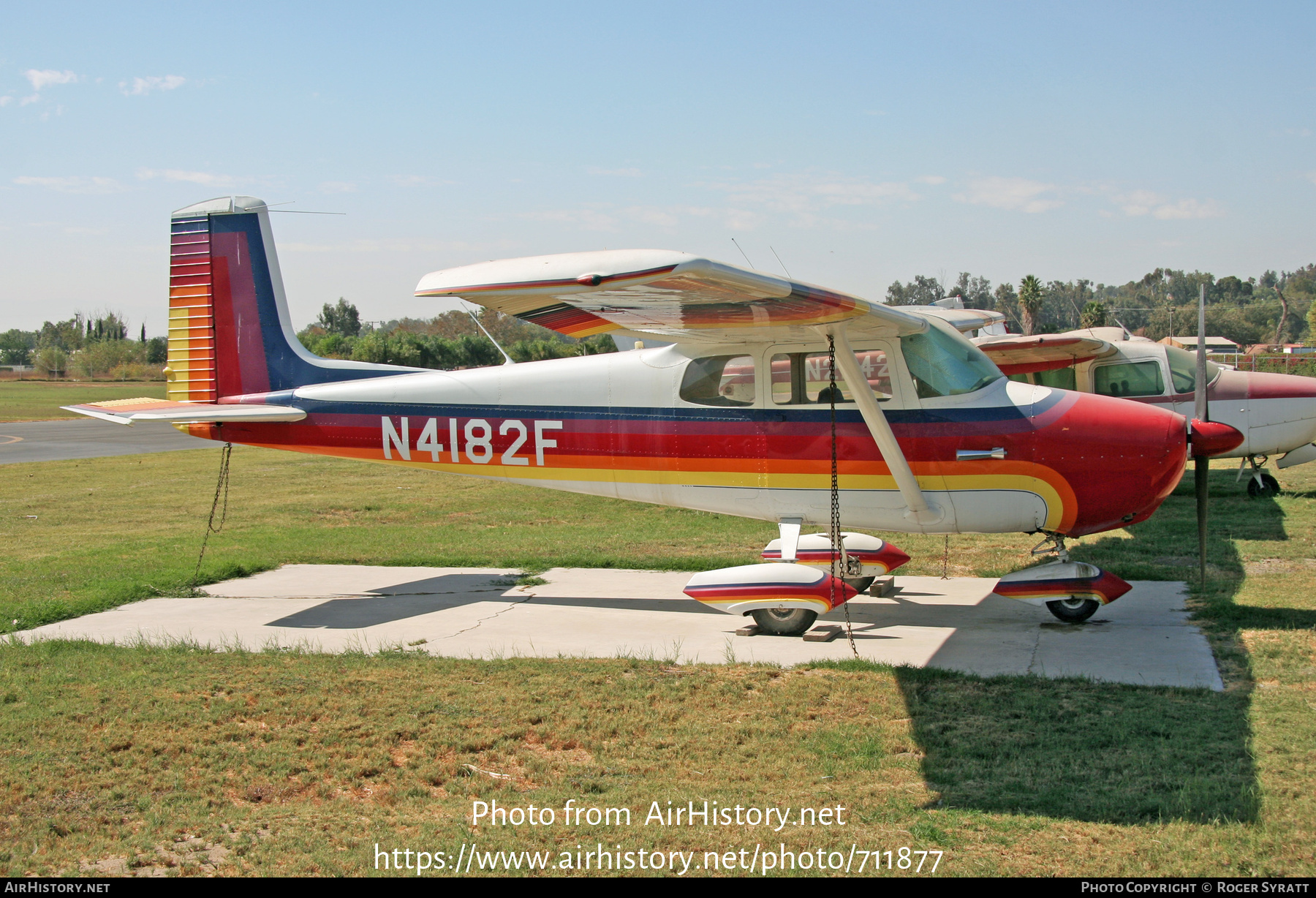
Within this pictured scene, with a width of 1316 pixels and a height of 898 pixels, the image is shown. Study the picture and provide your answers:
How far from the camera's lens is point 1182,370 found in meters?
14.7

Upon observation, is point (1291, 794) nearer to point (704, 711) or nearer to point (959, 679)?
A: point (959, 679)

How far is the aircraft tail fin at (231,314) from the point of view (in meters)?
9.95

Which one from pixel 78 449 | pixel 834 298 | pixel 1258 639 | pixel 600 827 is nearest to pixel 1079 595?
pixel 1258 639

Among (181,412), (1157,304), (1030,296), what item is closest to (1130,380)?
(181,412)

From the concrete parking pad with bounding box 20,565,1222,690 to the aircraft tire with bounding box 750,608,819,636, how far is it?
12 centimetres

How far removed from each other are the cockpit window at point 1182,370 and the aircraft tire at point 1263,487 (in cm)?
184

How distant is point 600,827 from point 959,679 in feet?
9.97

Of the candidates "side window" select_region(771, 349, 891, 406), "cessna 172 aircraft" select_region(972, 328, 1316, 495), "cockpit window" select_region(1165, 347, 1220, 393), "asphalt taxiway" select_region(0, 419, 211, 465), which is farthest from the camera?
"asphalt taxiway" select_region(0, 419, 211, 465)

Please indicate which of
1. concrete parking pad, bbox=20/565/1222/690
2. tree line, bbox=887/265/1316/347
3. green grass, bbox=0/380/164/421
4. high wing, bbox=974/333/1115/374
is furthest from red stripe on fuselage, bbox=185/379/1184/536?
tree line, bbox=887/265/1316/347

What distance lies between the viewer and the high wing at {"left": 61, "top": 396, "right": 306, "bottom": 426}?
8.67 meters

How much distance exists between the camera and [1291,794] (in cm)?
439

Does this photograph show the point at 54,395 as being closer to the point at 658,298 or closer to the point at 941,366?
the point at 941,366

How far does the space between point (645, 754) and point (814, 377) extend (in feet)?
13.1

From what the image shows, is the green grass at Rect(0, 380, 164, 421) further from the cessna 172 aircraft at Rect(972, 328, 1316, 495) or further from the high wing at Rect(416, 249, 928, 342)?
the high wing at Rect(416, 249, 928, 342)
